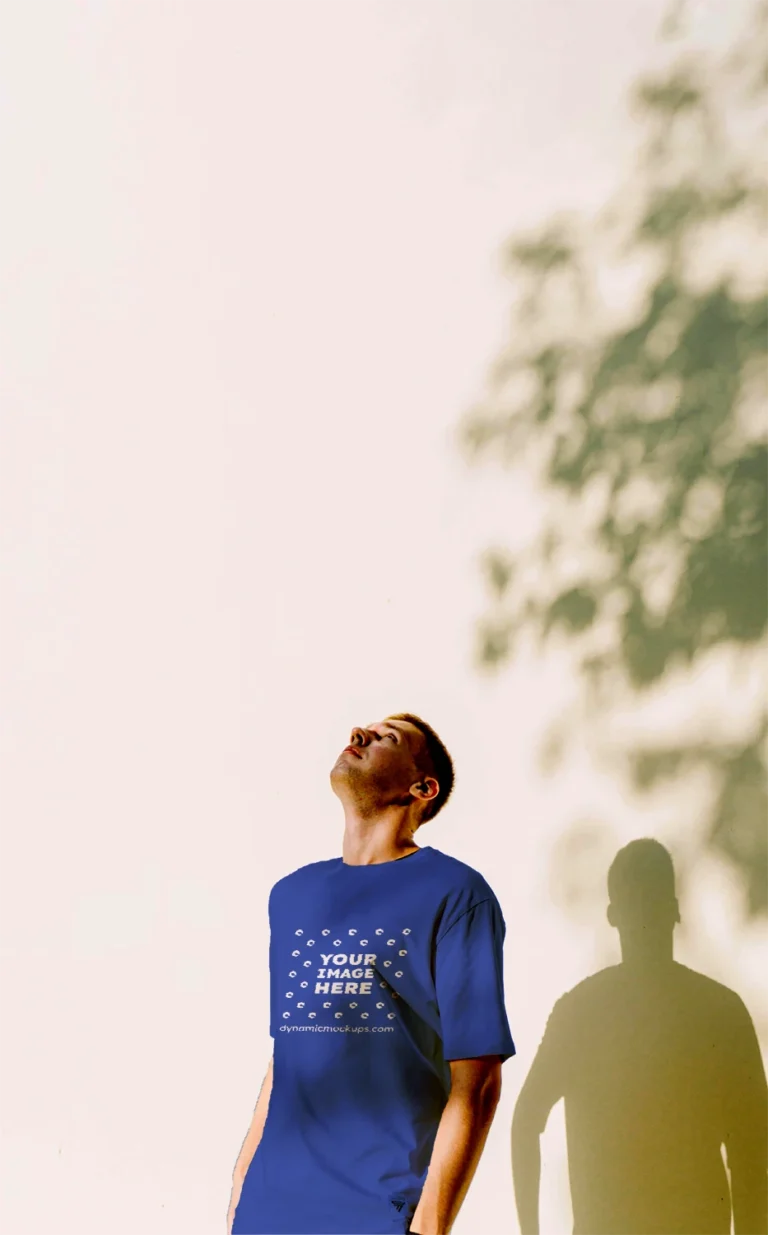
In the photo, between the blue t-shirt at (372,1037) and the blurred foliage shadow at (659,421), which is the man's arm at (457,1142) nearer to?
the blue t-shirt at (372,1037)

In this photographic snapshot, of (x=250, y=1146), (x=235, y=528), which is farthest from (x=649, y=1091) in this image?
(x=235, y=528)

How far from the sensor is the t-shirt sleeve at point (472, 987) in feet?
7.91

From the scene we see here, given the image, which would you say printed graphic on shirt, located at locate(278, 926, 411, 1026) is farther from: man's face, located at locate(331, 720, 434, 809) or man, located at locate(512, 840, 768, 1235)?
man, located at locate(512, 840, 768, 1235)

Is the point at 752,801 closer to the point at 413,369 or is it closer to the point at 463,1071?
the point at 463,1071

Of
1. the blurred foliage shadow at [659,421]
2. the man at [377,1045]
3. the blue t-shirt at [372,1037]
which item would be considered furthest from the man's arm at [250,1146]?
the blurred foliage shadow at [659,421]

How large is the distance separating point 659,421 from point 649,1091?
1705 mm

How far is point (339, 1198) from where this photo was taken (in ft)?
7.64

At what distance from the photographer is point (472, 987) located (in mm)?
2457

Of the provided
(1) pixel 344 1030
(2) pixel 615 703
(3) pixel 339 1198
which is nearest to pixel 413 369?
(2) pixel 615 703

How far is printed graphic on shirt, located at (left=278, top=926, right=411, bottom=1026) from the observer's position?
252cm

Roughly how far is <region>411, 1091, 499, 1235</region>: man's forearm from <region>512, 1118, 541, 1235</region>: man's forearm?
877 millimetres

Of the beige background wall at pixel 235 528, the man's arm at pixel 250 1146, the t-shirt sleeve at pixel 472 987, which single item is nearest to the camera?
the t-shirt sleeve at pixel 472 987

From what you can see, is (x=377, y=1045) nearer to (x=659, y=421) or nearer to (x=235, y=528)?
(x=659, y=421)

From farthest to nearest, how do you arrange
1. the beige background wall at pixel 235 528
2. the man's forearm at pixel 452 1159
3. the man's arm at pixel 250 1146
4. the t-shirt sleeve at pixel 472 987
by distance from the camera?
the beige background wall at pixel 235 528 → the man's arm at pixel 250 1146 → the t-shirt sleeve at pixel 472 987 → the man's forearm at pixel 452 1159
